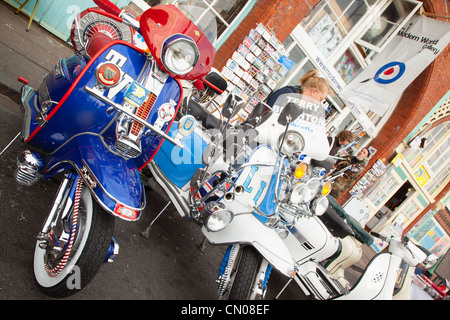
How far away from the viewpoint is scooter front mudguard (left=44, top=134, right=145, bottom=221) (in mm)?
1692

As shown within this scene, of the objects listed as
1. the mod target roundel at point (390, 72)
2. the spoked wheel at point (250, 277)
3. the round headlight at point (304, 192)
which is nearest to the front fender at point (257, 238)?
the spoked wheel at point (250, 277)

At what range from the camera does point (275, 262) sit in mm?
2225

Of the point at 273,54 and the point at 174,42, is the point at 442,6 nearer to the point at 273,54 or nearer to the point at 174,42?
the point at 273,54

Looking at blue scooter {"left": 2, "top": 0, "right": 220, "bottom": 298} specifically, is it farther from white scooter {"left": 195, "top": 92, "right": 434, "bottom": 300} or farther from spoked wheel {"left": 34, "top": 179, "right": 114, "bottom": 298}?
white scooter {"left": 195, "top": 92, "right": 434, "bottom": 300}

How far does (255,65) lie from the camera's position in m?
6.42

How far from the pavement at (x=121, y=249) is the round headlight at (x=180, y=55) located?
4.76ft

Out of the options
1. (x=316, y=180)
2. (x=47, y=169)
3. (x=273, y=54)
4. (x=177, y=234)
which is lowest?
(x=177, y=234)

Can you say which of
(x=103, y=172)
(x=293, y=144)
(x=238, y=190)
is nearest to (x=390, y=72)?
(x=293, y=144)

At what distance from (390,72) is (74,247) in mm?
7640

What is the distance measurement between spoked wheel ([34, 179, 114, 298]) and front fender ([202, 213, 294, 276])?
94cm

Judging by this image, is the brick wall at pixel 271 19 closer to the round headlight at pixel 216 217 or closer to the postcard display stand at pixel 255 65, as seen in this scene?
the postcard display stand at pixel 255 65
